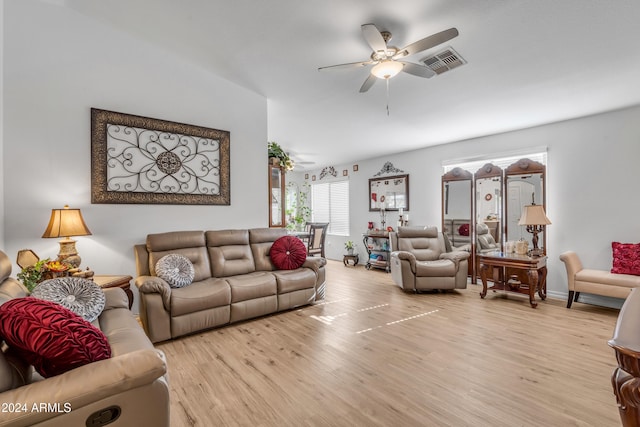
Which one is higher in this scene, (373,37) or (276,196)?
(373,37)

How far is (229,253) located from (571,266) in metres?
4.38

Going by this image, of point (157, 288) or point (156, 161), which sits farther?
point (156, 161)

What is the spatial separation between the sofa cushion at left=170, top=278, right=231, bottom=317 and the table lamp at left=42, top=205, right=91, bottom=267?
958 mm

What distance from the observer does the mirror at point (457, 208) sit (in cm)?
529

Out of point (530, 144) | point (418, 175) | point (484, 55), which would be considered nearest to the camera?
point (484, 55)

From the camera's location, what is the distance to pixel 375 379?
7.14 ft

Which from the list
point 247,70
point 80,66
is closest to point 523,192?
point 247,70

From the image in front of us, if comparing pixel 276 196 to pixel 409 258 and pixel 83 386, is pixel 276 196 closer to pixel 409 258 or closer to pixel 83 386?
pixel 409 258

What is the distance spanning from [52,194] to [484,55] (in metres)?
4.42

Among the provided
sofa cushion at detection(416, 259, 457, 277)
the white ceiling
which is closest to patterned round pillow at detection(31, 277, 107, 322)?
the white ceiling

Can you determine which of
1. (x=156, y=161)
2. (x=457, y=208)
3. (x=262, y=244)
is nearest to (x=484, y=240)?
(x=457, y=208)

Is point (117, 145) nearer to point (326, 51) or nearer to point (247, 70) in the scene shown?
point (247, 70)

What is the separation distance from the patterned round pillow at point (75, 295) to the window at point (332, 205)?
607 centimetres

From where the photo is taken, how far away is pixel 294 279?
371cm
